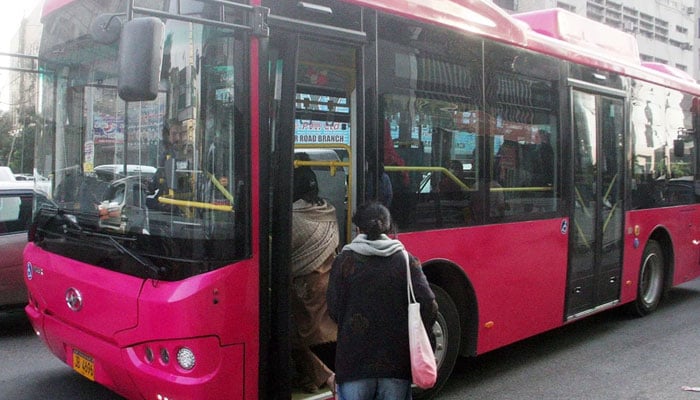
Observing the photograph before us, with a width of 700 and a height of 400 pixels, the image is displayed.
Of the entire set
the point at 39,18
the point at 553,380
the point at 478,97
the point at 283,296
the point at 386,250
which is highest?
the point at 39,18

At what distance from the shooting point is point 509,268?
594 centimetres

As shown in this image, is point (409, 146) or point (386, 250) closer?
point (386, 250)

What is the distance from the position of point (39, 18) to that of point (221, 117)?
2150 mm

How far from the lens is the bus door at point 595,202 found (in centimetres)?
685

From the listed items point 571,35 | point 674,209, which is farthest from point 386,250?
point 674,209

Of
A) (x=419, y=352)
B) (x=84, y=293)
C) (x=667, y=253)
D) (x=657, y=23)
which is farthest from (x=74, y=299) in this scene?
(x=657, y=23)

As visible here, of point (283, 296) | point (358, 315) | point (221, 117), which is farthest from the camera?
point (283, 296)

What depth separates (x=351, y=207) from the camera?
15.4 ft

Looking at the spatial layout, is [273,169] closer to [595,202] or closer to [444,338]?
[444,338]

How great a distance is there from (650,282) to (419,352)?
6.39 meters

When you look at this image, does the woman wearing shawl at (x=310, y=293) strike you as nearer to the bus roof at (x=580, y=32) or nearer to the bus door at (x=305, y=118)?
the bus door at (x=305, y=118)

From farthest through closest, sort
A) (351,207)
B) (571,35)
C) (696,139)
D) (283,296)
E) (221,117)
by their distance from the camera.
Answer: (696,139)
(571,35)
(351,207)
(283,296)
(221,117)

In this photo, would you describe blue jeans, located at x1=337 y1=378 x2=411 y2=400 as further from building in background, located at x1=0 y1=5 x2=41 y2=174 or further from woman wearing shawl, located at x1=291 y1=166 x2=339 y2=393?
building in background, located at x1=0 y1=5 x2=41 y2=174

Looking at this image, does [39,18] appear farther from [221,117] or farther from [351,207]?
[351,207]
